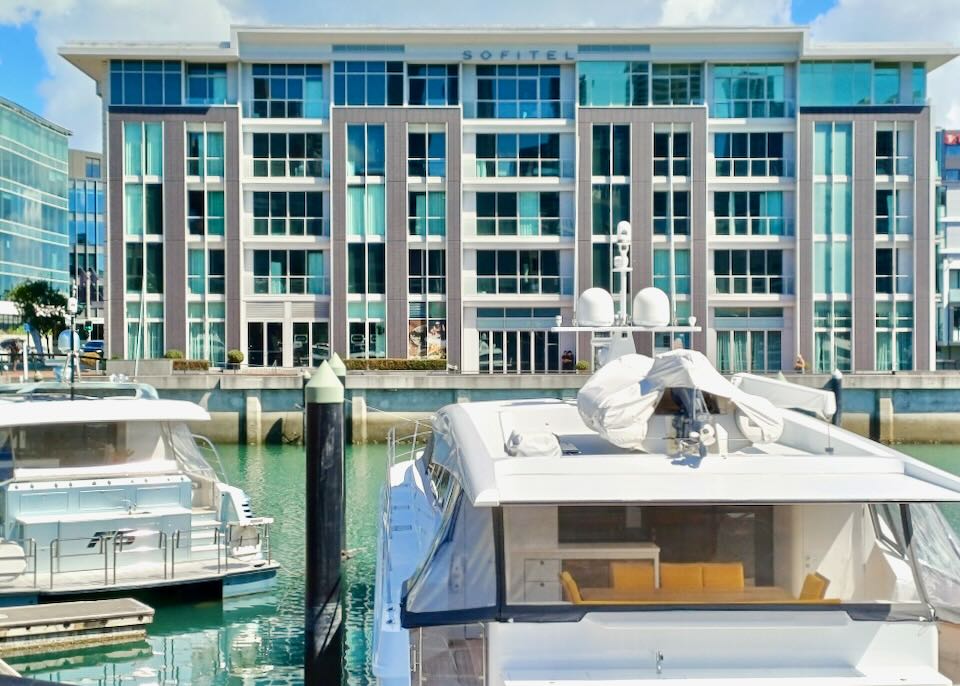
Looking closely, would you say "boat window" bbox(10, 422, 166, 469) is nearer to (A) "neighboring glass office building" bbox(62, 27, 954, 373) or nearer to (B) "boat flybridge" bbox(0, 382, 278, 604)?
(B) "boat flybridge" bbox(0, 382, 278, 604)

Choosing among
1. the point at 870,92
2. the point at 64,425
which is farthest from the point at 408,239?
the point at 64,425

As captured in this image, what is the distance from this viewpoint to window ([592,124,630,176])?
4591 centimetres

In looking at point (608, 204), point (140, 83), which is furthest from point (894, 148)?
point (140, 83)

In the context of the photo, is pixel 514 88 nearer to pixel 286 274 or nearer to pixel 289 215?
pixel 289 215

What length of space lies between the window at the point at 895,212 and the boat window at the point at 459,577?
42.8 meters

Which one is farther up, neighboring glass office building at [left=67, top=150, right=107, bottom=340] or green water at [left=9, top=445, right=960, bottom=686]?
neighboring glass office building at [left=67, top=150, right=107, bottom=340]

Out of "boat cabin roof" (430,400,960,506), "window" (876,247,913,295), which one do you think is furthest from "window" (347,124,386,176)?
"boat cabin roof" (430,400,960,506)

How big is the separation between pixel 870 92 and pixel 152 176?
3012 centimetres

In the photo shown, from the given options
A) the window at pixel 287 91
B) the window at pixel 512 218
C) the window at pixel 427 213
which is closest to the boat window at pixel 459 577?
the window at pixel 427 213

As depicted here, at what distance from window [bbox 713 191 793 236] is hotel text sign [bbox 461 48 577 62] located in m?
8.53

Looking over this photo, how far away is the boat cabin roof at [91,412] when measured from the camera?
1449 centimetres

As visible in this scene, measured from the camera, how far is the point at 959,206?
73500 mm

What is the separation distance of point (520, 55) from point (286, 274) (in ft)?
43.8

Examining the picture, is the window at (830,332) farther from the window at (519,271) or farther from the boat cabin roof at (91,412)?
the boat cabin roof at (91,412)
